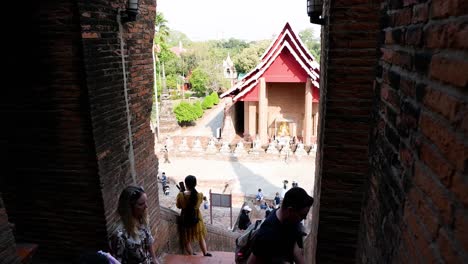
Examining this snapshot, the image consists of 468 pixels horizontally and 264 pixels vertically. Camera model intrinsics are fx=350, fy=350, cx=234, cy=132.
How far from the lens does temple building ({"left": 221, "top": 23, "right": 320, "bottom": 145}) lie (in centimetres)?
1794

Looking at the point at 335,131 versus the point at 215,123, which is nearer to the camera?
the point at 335,131

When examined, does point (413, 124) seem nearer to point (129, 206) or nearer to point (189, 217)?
point (129, 206)

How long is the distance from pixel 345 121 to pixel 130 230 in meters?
2.22

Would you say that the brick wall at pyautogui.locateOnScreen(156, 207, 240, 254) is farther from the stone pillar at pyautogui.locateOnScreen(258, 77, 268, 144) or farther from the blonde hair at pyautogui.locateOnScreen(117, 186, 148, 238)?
the stone pillar at pyautogui.locateOnScreen(258, 77, 268, 144)

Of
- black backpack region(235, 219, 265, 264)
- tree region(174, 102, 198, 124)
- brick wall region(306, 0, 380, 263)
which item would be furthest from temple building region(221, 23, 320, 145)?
black backpack region(235, 219, 265, 264)

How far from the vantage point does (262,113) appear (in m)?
19.6

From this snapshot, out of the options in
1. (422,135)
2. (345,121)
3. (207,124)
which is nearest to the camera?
(422,135)

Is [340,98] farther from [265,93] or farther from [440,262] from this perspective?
[265,93]

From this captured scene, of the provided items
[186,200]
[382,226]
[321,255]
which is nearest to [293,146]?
[186,200]

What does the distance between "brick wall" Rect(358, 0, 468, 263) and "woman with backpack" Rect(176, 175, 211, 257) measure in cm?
342

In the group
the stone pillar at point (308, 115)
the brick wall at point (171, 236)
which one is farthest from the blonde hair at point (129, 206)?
the stone pillar at point (308, 115)

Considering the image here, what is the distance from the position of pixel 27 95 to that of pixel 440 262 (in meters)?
4.24

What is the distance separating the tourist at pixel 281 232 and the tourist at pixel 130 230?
1198 mm

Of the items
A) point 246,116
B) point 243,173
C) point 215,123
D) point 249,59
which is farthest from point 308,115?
point 249,59
